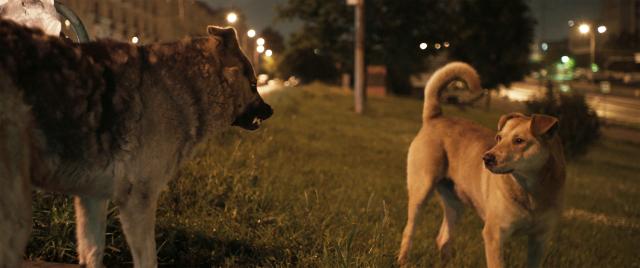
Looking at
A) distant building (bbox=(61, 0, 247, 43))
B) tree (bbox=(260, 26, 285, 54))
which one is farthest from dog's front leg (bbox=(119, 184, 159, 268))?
tree (bbox=(260, 26, 285, 54))

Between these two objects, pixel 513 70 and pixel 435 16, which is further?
pixel 513 70

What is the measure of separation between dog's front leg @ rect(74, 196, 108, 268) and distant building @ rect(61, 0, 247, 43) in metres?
46.2

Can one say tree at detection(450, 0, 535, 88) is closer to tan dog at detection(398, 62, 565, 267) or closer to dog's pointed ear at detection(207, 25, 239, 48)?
tan dog at detection(398, 62, 565, 267)

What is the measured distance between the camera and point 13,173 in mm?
2375

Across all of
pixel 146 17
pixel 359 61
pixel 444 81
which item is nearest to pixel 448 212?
pixel 444 81

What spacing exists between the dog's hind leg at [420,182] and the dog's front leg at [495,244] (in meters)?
0.88

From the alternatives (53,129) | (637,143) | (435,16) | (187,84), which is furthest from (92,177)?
(435,16)

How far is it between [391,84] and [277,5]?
943cm

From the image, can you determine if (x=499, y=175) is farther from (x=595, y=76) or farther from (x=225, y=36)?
(x=595, y=76)

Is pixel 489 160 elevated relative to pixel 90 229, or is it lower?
elevated

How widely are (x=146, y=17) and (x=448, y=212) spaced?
68.7 metres

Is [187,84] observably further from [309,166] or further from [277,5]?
[277,5]

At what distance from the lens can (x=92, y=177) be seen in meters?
2.79

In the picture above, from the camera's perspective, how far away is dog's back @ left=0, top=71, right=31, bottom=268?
236 cm
